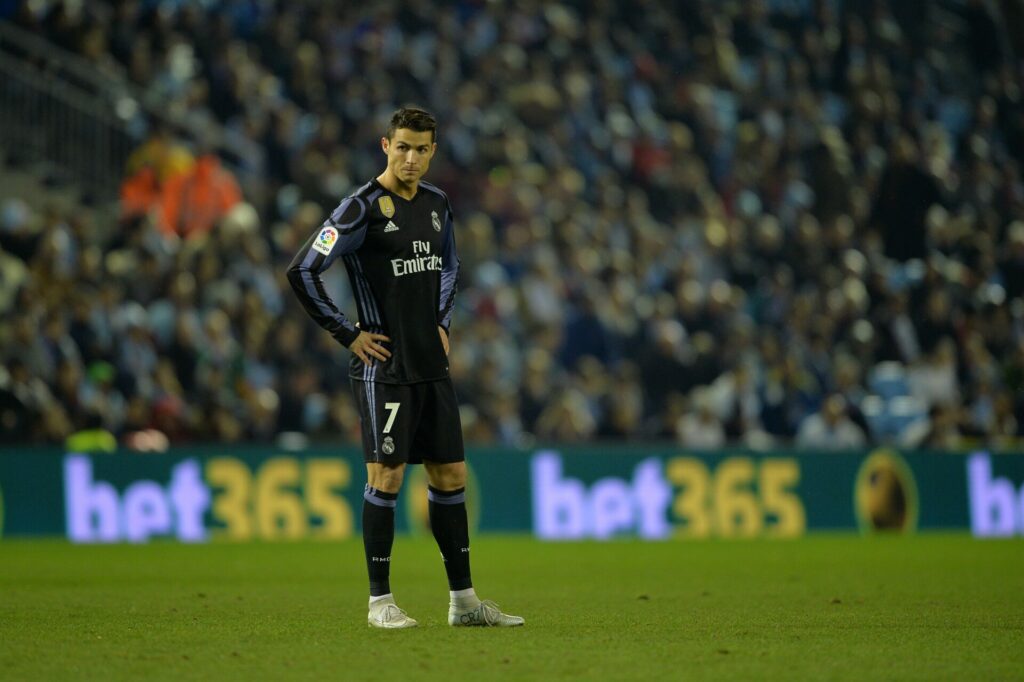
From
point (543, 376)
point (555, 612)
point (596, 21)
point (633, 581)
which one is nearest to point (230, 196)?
point (543, 376)

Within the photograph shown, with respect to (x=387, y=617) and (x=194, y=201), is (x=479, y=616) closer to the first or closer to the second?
(x=387, y=617)

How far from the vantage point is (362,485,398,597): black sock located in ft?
22.2

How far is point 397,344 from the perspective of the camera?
682 centimetres

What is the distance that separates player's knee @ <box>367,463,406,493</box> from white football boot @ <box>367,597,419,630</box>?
18.4 inches

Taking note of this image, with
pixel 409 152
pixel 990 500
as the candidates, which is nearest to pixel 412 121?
pixel 409 152

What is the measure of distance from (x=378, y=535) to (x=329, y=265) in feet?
3.79

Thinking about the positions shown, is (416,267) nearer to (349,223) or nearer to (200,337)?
(349,223)

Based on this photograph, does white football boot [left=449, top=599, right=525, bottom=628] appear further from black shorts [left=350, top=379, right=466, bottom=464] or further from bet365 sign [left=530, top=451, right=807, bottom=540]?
bet365 sign [left=530, top=451, right=807, bottom=540]

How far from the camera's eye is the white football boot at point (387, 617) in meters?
6.69

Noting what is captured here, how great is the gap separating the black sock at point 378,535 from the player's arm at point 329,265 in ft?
1.95

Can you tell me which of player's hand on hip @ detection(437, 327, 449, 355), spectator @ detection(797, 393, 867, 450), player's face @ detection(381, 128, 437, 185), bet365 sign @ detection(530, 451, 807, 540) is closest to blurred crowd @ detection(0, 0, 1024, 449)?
spectator @ detection(797, 393, 867, 450)

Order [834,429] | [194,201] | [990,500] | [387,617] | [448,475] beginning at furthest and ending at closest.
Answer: [194,201], [834,429], [990,500], [448,475], [387,617]

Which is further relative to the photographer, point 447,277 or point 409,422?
point 447,277

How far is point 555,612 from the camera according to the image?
7684 millimetres
